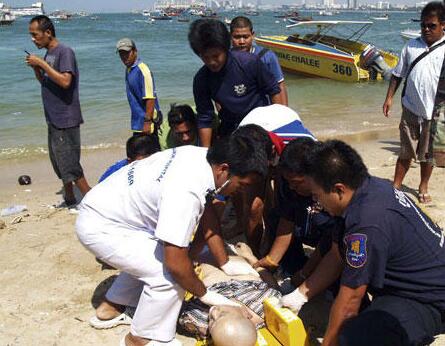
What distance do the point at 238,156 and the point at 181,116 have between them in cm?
165

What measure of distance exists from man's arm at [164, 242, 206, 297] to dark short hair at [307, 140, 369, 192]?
710 millimetres

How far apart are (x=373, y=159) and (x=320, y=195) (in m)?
4.64

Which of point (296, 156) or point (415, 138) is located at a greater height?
point (296, 156)

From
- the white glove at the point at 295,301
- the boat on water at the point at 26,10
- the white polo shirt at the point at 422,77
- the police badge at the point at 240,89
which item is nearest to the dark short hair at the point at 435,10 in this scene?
the white polo shirt at the point at 422,77

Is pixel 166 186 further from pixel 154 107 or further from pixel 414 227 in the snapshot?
pixel 154 107

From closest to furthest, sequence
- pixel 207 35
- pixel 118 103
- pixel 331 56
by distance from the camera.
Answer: pixel 207 35
pixel 118 103
pixel 331 56

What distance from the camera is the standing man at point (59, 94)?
168 inches

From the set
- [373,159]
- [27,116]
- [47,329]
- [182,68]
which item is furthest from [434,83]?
[182,68]

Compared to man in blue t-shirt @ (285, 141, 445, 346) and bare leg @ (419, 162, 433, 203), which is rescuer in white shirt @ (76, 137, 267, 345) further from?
bare leg @ (419, 162, 433, 203)

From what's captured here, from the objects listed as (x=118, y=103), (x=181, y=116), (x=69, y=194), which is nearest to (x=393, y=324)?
(x=181, y=116)

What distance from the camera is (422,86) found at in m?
4.32

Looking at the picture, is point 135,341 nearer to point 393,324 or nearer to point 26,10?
Answer: point 393,324

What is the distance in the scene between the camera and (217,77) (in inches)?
145

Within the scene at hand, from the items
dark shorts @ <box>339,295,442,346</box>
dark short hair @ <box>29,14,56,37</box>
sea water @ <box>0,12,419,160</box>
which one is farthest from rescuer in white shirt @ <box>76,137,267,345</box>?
sea water @ <box>0,12,419,160</box>
